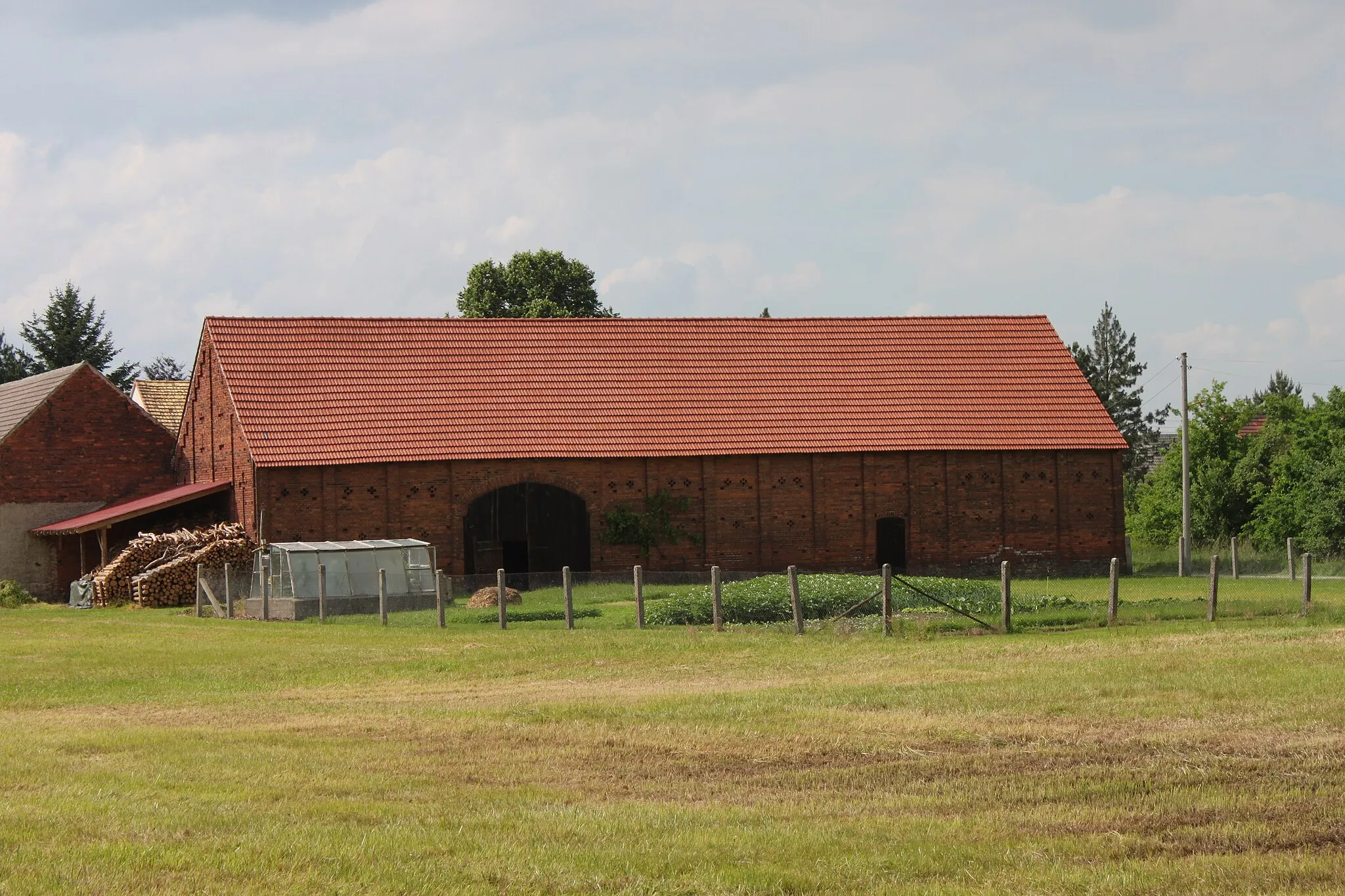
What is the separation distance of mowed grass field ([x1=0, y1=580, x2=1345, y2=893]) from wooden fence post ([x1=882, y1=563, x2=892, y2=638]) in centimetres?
51

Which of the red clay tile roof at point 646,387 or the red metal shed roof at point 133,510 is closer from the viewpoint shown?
the red metal shed roof at point 133,510

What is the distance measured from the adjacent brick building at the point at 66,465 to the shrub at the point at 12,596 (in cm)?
180

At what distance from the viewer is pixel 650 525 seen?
40.5 metres

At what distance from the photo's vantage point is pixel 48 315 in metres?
72.6

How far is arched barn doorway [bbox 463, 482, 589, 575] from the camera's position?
1560 inches

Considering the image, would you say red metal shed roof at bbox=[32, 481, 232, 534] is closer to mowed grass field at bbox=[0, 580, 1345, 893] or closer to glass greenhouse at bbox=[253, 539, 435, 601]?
glass greenhouse at bbox=[253, 539, 435, 601]

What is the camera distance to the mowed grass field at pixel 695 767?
8.45 meters

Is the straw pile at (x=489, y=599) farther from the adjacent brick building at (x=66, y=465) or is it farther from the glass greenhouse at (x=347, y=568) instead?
the adjacent brick building at (x=66, y=465)

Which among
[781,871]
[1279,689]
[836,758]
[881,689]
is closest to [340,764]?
[836,758]

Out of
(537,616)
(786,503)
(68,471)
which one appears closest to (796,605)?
(537,616)

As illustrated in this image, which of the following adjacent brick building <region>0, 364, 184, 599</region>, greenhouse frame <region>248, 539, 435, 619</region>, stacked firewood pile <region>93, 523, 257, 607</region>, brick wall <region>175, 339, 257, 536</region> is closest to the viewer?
greenhouse frame <region>248, 539, 435, 619</region>

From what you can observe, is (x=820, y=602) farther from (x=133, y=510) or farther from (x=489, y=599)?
(x=133, y=510)

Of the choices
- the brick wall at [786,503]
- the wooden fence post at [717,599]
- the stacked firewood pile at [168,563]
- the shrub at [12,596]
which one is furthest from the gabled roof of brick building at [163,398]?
the wooden fence post at [717,599]

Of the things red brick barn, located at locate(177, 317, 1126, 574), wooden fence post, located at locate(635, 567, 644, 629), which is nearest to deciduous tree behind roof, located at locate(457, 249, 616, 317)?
red brick barn, located at locate(177, 317, 1126, 574)
